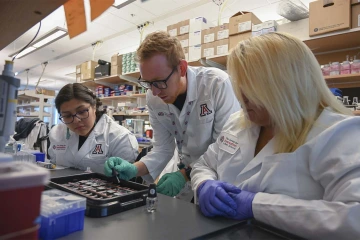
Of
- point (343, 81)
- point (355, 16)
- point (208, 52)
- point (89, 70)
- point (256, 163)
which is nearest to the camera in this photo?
point (256, 163)

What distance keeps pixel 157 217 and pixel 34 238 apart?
462 mm

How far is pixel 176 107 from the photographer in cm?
157

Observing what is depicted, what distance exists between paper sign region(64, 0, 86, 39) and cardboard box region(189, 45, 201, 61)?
2.97 meters

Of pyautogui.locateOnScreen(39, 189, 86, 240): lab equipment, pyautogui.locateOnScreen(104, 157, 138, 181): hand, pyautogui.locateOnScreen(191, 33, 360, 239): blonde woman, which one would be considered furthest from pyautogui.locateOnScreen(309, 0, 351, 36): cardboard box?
pyautogui.locateOnScreen(39, 189, 86, 240): lab equipment

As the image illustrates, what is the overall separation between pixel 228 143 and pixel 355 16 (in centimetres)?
222

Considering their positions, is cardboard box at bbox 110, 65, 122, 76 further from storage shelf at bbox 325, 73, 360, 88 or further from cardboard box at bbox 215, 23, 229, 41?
storage shelf at bbox 325, 73, 360, 88

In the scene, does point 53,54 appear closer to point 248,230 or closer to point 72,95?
point 72,95

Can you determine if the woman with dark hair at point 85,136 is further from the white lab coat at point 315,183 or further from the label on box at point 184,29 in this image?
the label on box at point 184,29

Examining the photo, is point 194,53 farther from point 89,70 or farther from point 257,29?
point 89,70

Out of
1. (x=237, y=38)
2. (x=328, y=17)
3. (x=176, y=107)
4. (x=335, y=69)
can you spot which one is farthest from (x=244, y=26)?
(x=176, y=107)

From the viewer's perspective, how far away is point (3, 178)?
10.1 inches

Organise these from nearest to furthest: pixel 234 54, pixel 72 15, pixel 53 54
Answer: pixel 72 15, pixel 234 54, pixel 53 54

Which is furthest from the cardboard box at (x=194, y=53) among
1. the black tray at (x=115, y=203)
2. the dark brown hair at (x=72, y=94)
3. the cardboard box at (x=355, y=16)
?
the black tray at (x=115, y=203)

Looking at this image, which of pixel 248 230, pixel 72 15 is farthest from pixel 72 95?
pixel 248 230
